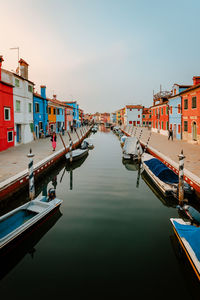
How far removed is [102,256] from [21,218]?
339 cm

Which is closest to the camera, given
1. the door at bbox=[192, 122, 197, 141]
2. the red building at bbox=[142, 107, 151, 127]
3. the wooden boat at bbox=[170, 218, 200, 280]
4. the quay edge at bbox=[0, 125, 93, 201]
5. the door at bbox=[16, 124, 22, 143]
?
the wooden boat at bbox=[170, 218, 200, 280]

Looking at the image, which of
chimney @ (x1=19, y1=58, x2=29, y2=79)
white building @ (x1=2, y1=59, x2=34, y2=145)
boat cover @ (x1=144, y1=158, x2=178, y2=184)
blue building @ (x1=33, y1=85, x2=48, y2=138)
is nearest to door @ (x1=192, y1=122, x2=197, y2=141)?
boat cover @ (x1=144, y1=158, x2=178, y2=184)

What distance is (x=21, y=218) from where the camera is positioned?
24.8ft

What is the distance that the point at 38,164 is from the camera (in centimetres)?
1434

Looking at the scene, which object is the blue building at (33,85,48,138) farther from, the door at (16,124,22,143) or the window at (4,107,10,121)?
the window at (4,107,10,121)

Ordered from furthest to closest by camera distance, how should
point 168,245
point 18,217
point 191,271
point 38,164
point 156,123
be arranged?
point 156,123 < point 38,164 < point 18,217 < point 168,245 < point 191,271

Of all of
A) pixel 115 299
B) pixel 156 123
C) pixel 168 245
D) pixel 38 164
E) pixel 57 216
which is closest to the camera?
pixel 115 299

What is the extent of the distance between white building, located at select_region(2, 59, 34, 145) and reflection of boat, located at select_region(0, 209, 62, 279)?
57.6 feet

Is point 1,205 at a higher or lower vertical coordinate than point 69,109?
lower

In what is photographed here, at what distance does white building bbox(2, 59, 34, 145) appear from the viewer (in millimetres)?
23031

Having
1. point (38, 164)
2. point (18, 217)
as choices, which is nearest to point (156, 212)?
point (18, 217)

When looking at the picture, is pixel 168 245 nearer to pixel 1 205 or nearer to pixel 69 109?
pixel 1 205

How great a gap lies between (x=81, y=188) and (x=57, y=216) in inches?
167

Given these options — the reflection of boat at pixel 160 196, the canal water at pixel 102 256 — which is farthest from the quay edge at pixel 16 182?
the reflection of boat at pixel 160 196
